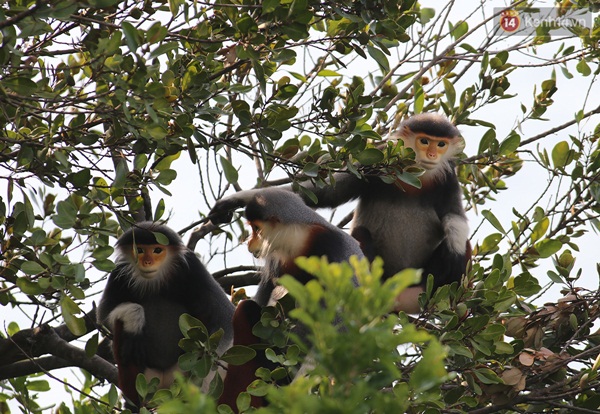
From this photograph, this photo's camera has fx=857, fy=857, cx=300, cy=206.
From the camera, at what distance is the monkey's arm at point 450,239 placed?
466 cm

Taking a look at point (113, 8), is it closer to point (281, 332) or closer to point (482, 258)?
point (281, 332)

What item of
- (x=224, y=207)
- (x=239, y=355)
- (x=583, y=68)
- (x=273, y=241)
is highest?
(x=583, y=68)

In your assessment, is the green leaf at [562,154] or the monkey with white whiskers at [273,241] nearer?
the monkey with white whiskers at [273,241]

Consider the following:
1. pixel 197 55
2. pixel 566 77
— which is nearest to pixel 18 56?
pixel 197 55

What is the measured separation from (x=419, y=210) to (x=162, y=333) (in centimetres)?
161

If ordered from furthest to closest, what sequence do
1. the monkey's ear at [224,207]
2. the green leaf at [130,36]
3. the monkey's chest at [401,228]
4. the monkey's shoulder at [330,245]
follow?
the monkey's chest at [401,228]
the monkey's ear at [224,207]
the monkey's shoulder at [330,245]
the green leaf at [130,36]

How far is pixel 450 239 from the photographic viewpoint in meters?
4.67

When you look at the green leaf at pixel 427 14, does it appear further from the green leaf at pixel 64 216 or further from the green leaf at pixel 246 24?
the green leaf at pixel 64 216

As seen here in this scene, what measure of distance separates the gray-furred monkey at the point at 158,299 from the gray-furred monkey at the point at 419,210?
0.76m

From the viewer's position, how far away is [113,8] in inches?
129

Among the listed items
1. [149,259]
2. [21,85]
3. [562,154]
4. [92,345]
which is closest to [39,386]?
[149,259]

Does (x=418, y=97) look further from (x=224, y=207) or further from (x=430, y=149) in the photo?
(x=224, y=207)

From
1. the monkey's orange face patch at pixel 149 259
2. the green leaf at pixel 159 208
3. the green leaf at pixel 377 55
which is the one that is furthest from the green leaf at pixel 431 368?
the monkey's orange face patch at pixel 149 259

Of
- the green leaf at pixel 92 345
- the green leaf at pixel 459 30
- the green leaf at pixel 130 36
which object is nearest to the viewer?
the green leaf at pixel 130 36
